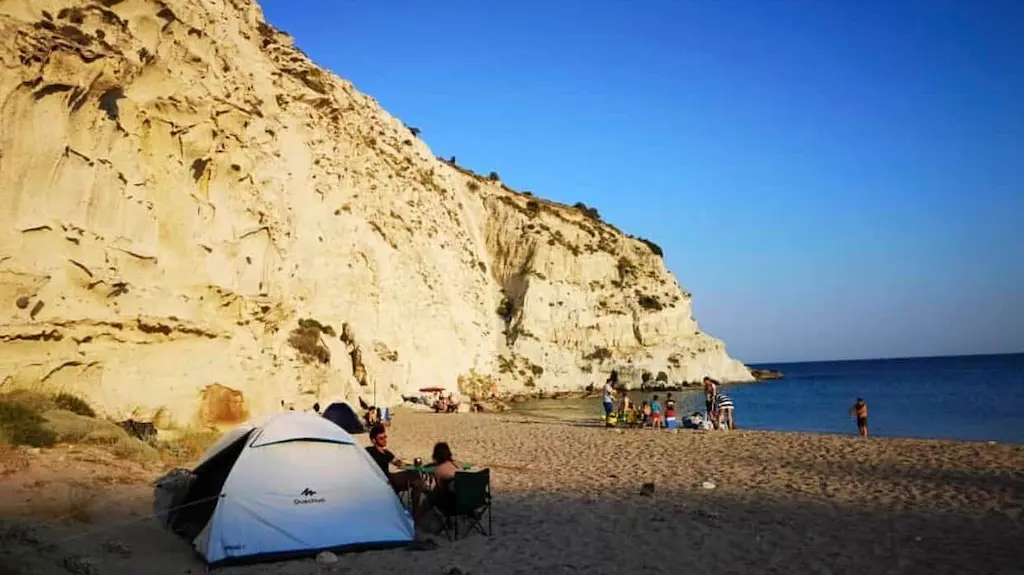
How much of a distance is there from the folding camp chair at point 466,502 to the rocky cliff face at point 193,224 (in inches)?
359

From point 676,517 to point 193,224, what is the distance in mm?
14148

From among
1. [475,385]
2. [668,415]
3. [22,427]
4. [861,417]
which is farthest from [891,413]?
[22,427]

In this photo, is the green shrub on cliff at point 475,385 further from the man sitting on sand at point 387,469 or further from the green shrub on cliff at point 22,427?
the man sitting on sand at point 387,469

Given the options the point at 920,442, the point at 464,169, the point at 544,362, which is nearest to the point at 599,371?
the point at 544,362

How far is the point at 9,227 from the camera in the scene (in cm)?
1262

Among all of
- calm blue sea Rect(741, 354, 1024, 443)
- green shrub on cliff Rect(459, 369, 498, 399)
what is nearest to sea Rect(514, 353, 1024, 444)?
calm blue sea Rect(741, 354, 1024, 443)

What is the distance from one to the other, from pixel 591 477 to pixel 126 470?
750 cm

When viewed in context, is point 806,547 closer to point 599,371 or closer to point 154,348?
point 154,348

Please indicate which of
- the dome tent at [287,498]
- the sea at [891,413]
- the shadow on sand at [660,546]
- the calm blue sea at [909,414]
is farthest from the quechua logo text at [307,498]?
the calm blue sea at [909,414]

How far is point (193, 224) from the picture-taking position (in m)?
17.4

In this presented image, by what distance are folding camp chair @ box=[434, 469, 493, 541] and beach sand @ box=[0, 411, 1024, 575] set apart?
1.00 feet

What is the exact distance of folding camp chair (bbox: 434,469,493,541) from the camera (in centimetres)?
803

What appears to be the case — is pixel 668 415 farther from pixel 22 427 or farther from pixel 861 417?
pixel 22 427

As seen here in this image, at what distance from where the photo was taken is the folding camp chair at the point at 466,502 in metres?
8.03
